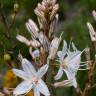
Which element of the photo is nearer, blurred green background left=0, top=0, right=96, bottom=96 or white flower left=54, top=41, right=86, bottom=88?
white flower left=54, top=41, right=86, bottom=88

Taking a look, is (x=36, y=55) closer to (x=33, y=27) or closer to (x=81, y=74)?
(x=33, y=27)

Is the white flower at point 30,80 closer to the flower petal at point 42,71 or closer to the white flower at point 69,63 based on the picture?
the flower petal at point 42,71

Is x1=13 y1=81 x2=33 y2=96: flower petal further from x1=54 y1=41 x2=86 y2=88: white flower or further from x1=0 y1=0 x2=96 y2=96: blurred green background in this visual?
x1=0 y1=0 x2=96 y2=96: blurred green background

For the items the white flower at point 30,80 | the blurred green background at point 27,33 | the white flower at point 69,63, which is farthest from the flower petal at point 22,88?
the blurred green background at point 27,33

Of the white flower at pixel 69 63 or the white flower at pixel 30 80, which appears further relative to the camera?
the white flower at pixel 69 63

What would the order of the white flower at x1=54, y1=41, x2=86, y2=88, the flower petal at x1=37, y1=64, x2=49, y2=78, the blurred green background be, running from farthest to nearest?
the blurred green background < the white flower at x1=54, y1=41, x2=86, y2=88 < the flower petal at x1=37, y1=64, x2=49, y2=78

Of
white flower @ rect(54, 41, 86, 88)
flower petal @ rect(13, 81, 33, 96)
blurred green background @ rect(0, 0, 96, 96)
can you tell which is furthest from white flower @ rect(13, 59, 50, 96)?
blurred green background @ rect(0, 0, 96, 96)

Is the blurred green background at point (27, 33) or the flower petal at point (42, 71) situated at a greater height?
the blurred green background at point (27, 33)

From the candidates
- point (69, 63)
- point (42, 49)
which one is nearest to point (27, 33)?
point (69, 63)

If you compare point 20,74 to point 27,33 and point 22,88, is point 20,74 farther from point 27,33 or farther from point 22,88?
point 27,33
